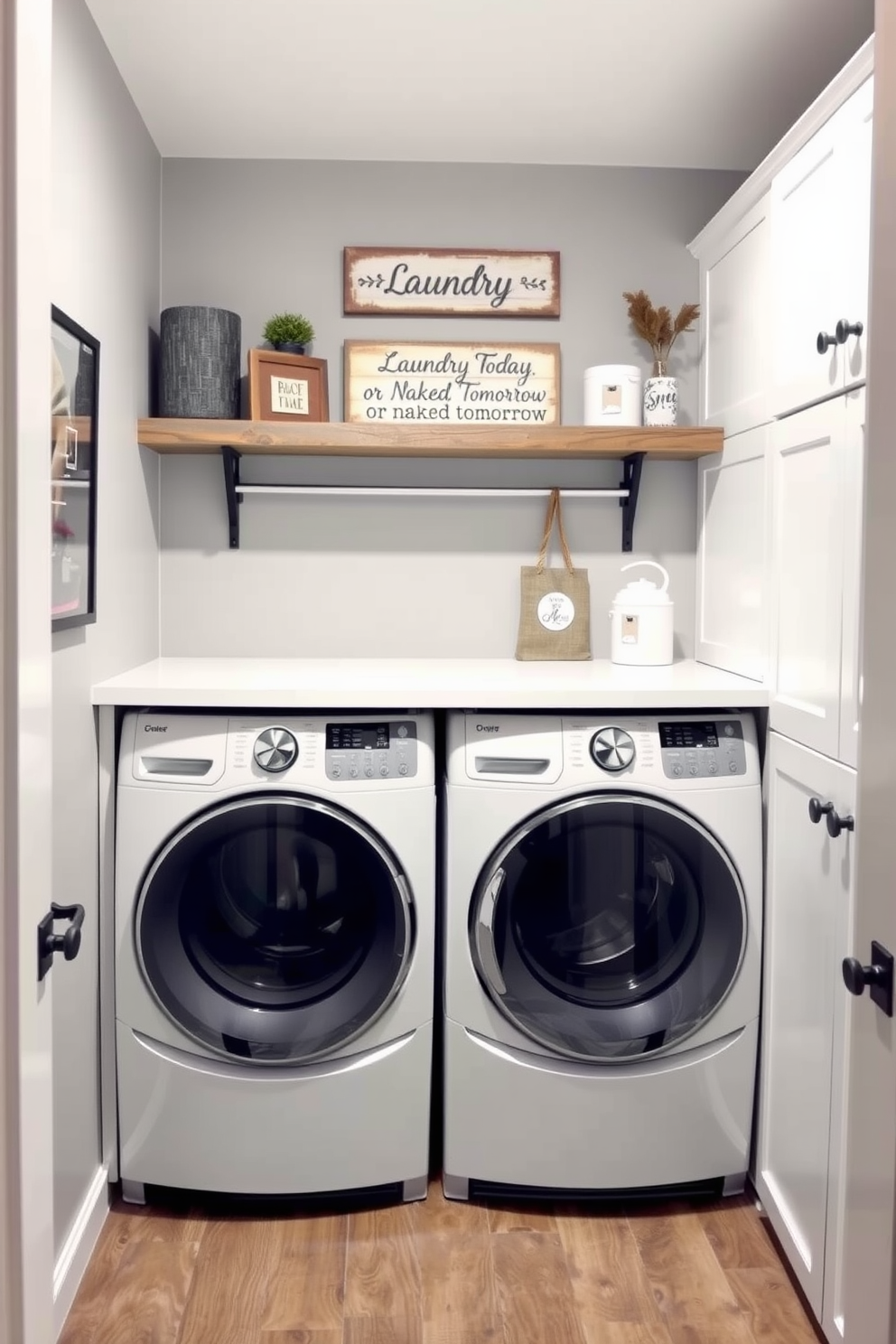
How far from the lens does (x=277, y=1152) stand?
2018mm

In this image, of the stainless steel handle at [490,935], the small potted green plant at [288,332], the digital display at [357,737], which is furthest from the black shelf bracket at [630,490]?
the stainless steel handle at [490,935]

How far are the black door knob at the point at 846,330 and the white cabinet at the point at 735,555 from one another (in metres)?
0.45

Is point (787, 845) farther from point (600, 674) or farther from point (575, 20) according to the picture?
point (575, 20)

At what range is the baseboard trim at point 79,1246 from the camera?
1.71 meters

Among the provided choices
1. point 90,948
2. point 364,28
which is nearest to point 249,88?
point 364,28

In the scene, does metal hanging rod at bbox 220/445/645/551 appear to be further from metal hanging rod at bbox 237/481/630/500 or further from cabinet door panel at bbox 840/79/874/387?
cabinet door panel at bbox 840/79/874/387

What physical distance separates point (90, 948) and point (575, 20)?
1.97 meters

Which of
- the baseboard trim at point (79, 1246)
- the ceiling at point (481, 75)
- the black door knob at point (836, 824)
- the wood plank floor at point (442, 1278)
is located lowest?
the wood plank floor at point (442, 1278)

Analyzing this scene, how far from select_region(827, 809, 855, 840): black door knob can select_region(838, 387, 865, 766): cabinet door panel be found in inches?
3.5

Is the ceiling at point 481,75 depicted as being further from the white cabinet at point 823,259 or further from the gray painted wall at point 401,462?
the white cabinet at point 823,259

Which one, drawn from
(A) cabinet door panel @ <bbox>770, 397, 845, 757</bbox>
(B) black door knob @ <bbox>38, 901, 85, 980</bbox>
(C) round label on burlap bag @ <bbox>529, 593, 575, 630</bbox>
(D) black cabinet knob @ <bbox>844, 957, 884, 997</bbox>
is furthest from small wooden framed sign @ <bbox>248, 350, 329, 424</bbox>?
(D) black cabinet knob @ <bbox>844, 957, 884, 997</bbox>

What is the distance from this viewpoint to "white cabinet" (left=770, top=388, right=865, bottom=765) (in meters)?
1.65

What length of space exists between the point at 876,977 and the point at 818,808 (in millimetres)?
842

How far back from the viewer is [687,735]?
206 cm
